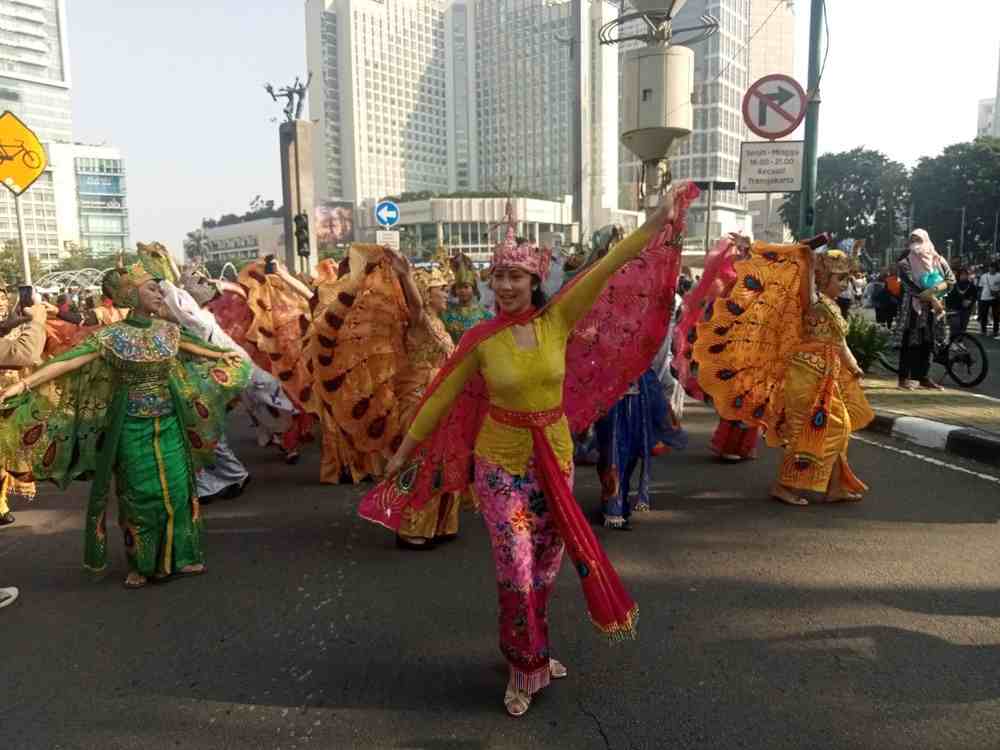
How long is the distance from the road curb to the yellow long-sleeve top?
5.00 metres

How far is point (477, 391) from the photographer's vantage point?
3174mm

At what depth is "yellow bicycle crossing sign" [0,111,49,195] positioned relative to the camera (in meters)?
10.6

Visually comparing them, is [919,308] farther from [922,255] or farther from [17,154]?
[17,154]

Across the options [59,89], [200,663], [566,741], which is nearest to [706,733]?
[566,741]

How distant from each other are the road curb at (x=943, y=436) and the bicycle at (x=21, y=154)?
11.4m

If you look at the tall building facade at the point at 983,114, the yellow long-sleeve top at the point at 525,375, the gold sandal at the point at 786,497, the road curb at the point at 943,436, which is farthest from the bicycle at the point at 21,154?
the tall building facade at the point at 983,114

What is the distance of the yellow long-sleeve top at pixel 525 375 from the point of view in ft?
9.12

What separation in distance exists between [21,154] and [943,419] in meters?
12.1

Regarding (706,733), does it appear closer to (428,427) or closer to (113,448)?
(428,427)

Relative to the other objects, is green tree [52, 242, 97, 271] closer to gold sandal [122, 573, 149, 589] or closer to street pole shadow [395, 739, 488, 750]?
gold sandal [122, 573, 149, 589]

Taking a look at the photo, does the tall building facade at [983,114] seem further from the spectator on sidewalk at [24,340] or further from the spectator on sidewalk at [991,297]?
the spectator on sidewalk at [24,340]

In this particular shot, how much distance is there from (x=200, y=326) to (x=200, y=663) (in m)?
2.95

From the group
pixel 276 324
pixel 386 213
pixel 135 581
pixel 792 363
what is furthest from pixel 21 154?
pixel 792 363

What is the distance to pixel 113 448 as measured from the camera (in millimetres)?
4113
